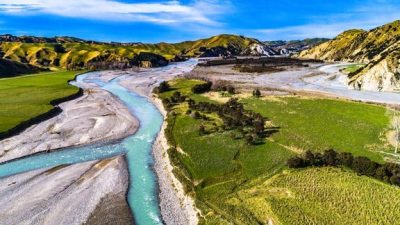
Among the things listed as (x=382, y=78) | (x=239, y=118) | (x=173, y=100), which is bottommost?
(x=173, y=100)

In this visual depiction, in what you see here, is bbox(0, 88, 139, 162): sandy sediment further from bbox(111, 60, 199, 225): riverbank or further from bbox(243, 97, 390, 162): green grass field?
bbox(243, 97, 390, 162): green grass field

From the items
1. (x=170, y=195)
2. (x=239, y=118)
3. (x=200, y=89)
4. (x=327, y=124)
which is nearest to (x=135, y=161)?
(x=170, y=195)

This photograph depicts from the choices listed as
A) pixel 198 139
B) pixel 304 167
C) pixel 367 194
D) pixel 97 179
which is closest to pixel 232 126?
pixel 198 139

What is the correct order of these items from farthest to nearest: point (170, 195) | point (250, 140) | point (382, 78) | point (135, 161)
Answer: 1. point (382, 78)
2. point (250, 140)
3. point (135, 161)
4. point (170, 195)

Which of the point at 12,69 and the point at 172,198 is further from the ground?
the point at 172,198

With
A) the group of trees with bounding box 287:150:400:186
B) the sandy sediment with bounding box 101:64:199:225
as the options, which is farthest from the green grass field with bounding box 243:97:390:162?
the sandy sediment with bounding box 101:64:199:225

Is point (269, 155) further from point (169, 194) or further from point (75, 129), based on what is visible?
point (75, 129)
